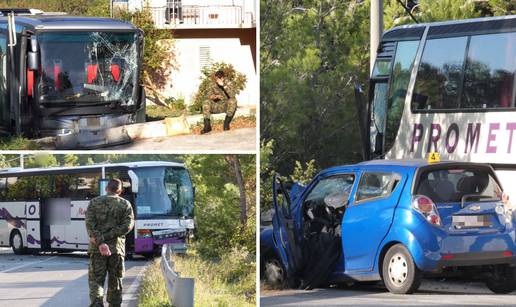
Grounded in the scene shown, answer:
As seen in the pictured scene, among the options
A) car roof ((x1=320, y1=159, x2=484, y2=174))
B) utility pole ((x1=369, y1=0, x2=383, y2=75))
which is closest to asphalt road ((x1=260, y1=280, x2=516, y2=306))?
car roof ((x1=320, y1=159, x2=484, y2=174))

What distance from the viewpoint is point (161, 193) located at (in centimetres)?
2367

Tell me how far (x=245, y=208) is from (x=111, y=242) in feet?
4.36

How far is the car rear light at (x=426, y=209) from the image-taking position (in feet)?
45.4

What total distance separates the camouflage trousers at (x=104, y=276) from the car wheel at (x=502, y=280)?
5211mm

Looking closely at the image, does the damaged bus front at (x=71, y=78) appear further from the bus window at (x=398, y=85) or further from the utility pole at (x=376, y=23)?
the utility pole at (x=376, y=23)

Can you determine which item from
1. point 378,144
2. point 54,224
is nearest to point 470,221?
point 378,144

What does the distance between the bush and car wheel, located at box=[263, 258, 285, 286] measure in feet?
7.28

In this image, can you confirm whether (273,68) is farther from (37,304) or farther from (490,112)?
(37,304)

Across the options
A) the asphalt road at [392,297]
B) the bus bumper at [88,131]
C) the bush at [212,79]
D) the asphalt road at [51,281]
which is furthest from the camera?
the asphalt road at [51,281]

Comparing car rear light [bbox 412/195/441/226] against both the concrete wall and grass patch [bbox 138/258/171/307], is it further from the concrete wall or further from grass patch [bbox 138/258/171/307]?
grass patch [bbox 138/258/171/307]

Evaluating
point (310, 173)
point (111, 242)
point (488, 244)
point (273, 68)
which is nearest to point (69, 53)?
point (111, 242)

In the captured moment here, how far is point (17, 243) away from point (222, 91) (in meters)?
18.0

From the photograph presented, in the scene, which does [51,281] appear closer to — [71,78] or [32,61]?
[71,78]

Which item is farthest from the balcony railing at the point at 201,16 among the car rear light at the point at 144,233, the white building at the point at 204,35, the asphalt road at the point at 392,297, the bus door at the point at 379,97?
the car rear light at the point at 144,233
